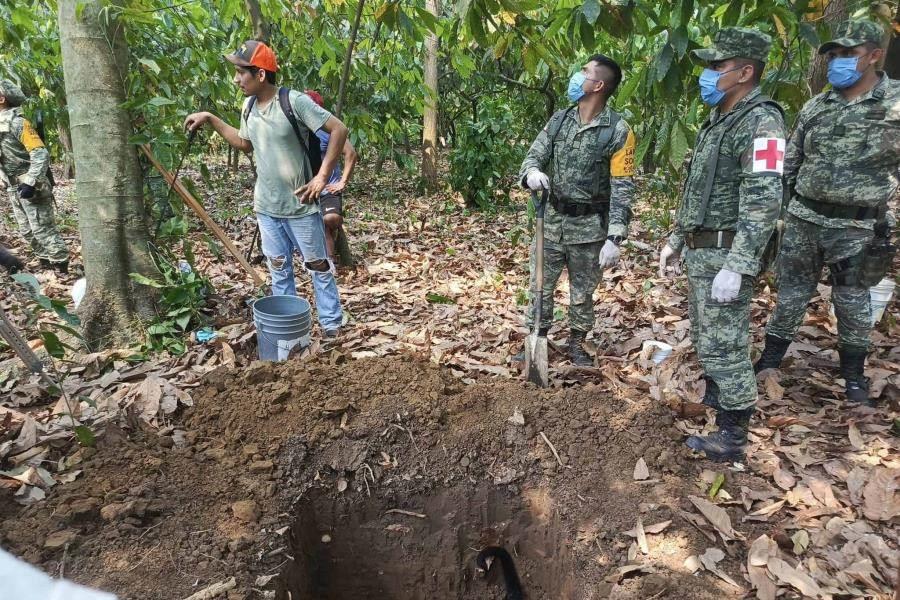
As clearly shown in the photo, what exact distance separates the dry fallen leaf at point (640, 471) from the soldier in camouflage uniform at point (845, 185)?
1507mm

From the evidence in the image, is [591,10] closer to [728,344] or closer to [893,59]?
[728,344]

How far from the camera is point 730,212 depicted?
2779mm

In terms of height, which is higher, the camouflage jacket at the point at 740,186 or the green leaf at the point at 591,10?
the green leaf at the point at 591,10

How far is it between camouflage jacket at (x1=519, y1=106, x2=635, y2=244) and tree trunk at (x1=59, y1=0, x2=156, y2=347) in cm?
277

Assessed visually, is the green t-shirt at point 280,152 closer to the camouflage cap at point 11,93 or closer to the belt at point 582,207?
the belt at point 582,207

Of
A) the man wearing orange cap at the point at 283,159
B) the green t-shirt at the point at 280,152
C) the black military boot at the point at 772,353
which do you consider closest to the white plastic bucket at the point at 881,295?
the black military boot at the point at 772,353

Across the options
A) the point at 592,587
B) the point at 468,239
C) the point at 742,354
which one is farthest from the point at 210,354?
the point at 468,239

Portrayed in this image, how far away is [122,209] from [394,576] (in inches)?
122

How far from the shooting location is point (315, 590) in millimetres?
2920

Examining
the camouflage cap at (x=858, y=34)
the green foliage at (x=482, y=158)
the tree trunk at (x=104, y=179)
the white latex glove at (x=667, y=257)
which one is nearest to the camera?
the camouflage cap at (x=858, y=34)

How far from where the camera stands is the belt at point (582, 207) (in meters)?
3.73

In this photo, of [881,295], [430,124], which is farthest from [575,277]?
[430,124]

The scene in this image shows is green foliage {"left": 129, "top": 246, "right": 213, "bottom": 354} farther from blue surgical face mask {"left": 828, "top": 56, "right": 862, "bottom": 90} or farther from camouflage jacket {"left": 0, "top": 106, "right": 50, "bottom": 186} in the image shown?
blue surgical face mask {"left": 828, "top": 56, "right": 862, "bottom": 90}

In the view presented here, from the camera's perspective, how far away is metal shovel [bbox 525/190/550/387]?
3.63 metres
